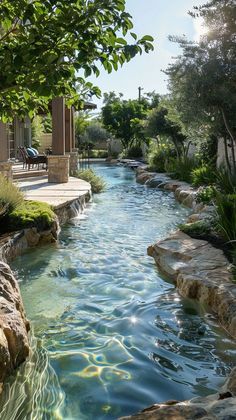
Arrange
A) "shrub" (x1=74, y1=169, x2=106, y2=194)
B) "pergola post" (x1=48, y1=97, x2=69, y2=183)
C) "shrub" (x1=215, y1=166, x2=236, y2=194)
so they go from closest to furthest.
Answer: "shrub" (x1=215, y1=166, x2=236, y2=194) < "pergola post" (x1=48, y1=97, x2=69, y2=183) < "shrub" (x1=74, y1=169, x2=106, y2=194)

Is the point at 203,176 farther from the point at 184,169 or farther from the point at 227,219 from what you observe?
the point at 227,219

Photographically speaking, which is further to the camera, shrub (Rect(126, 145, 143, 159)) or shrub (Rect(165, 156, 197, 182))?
shrub (Rect(126, 145, 143, 159))

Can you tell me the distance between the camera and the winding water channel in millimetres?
3332

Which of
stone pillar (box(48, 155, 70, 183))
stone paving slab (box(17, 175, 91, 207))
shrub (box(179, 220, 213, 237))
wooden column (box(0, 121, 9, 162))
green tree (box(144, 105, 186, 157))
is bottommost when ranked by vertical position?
shrub (box(179, 220, 213, 237))

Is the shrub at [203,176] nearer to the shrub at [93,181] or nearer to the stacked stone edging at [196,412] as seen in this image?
the shrub at [93,181]

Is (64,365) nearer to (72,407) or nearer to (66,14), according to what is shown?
(72,407)

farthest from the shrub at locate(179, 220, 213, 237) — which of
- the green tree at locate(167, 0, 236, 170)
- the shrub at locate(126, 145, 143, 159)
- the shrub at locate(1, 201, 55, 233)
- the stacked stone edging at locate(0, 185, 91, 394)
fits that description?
the shrub at locate(126, 145, 143, 159)

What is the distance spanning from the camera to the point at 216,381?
3539 mm

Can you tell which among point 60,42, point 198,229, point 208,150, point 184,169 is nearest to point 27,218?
point 198,229

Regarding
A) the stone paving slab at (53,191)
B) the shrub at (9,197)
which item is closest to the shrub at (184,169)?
the stone paving slab at (53,191)

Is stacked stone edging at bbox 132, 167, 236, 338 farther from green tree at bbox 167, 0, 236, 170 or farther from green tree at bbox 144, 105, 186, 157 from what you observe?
green tree at bbox 144, 105, 186, 157

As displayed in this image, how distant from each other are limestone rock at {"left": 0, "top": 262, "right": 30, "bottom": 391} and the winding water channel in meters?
0.12

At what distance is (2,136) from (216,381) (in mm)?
8433

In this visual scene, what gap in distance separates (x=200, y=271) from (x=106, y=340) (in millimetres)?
1849
